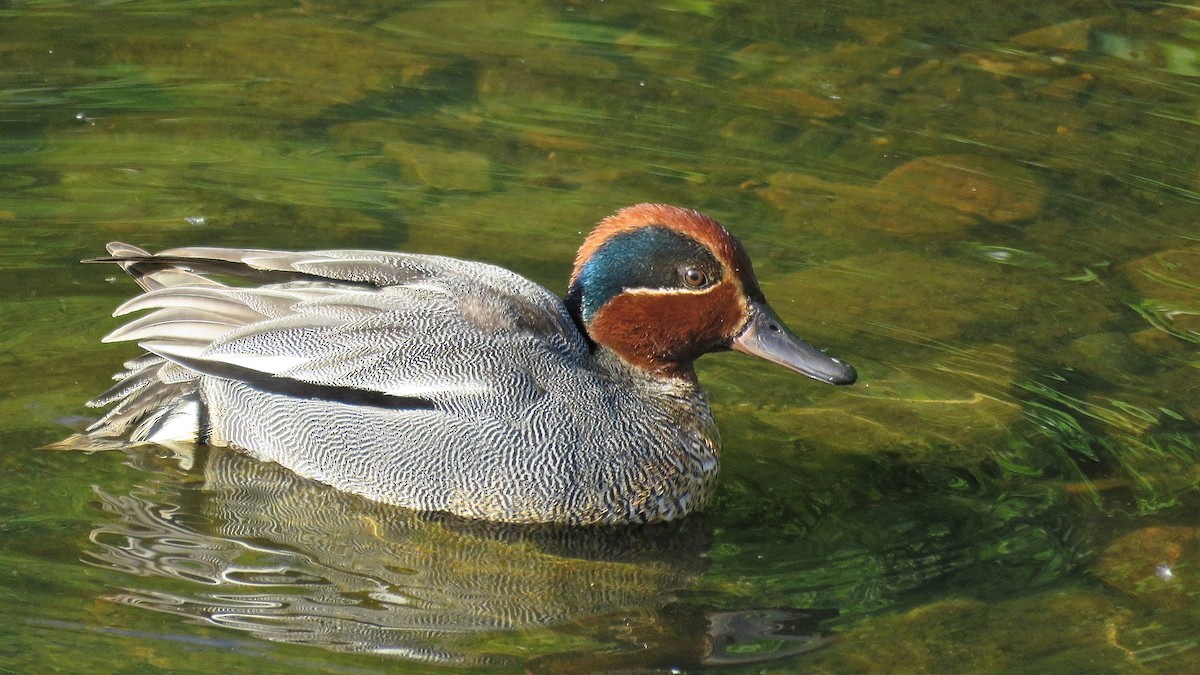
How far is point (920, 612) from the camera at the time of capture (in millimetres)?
6004

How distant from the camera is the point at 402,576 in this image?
20.4 ft

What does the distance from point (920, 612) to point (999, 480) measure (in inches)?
51.8

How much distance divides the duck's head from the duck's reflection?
0.82 meters

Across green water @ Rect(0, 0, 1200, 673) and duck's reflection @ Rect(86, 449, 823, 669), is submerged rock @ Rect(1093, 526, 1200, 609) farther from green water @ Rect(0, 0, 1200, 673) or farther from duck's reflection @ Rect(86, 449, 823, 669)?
duck's reflection @ Rect(86, 449, 823, 669)

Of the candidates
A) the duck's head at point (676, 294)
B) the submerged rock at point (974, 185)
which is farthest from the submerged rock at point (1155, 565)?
the submerged rock at point (974, 185)

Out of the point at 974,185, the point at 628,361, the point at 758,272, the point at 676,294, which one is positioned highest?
the point at 676,294

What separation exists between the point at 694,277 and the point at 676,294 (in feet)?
0.38

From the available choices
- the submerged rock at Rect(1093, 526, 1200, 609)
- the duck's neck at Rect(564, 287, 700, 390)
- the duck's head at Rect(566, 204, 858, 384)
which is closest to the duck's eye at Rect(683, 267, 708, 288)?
the duck's head at Rect(566, 204, 858, 384)

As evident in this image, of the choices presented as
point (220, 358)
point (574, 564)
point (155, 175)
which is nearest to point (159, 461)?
point (220, 358)

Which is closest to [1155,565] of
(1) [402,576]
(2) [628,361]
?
(2) [628,361]

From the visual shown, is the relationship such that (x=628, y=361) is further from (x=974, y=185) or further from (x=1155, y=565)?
(x=974, y=185)

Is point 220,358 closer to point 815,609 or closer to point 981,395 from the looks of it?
point 815,609

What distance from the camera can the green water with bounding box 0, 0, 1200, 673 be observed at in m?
5.92

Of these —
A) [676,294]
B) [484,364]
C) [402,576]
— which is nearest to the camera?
[402,576]
